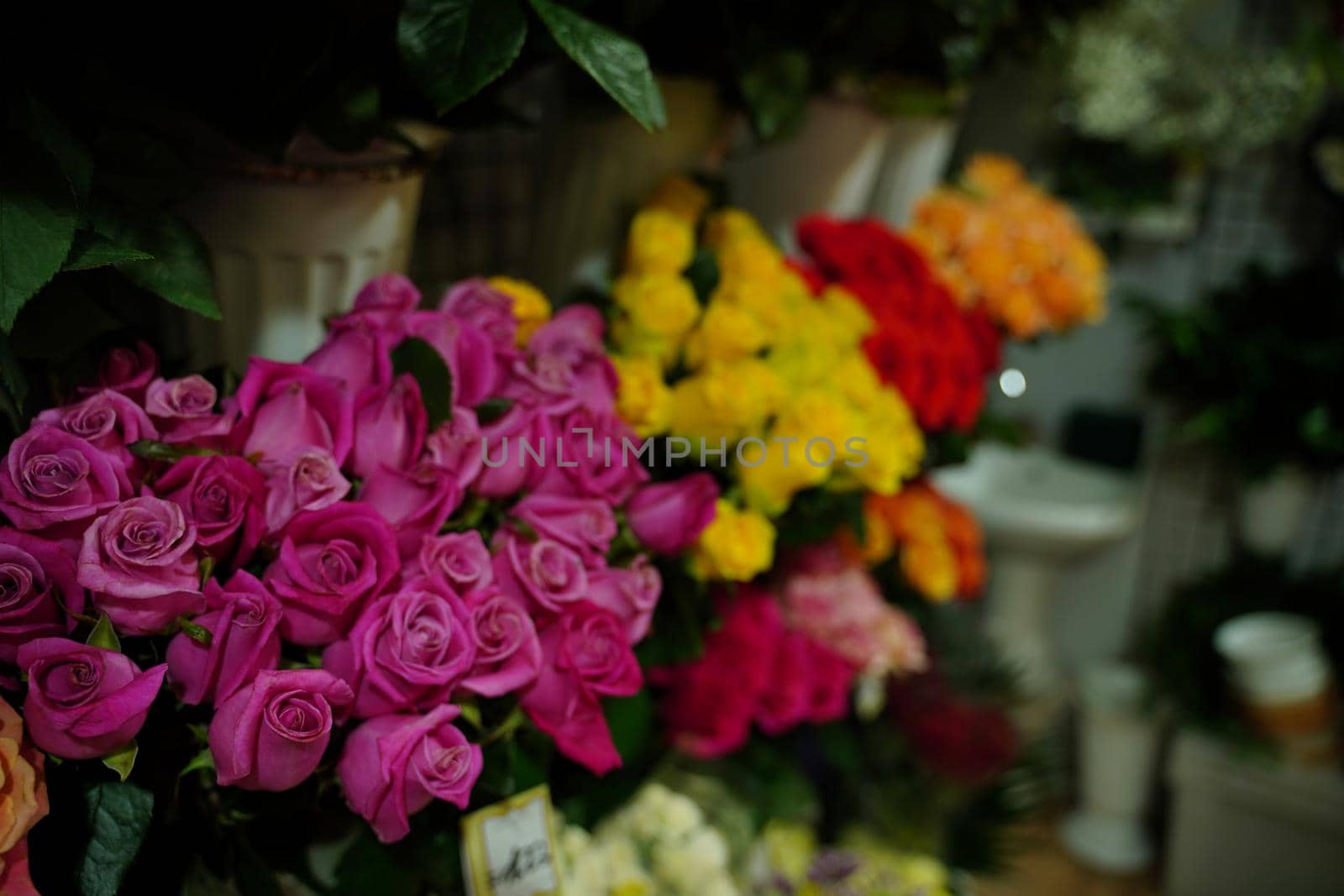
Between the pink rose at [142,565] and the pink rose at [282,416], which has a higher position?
the pink rose at [282,416]

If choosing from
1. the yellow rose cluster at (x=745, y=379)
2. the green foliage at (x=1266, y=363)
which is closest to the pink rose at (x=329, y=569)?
the yellow rose cluster at (x=745, y=379)

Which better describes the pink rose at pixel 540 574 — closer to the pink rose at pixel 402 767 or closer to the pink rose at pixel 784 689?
the pink rose at pixel 402 767

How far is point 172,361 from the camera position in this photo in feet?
1.87

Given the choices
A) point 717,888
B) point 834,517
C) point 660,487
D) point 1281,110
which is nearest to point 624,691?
point 660,487

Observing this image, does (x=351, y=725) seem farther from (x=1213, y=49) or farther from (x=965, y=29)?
(x=1213, y=49)

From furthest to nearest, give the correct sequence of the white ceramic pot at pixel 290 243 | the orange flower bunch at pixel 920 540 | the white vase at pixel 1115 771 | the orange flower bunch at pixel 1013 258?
the white vase at pixel 1115 771
the orange flower bunch at pixel 1013 258
the orange flower bunch at pixel 920 540
the white ceramic pot at pixel 290 243

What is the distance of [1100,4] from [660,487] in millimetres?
840

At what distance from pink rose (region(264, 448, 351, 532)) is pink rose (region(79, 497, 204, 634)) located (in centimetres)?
4

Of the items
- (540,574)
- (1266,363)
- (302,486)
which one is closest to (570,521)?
(540,574)

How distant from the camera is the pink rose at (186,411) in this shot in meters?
0.50

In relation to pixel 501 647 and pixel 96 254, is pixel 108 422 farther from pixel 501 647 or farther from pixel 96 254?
pixel 501 647

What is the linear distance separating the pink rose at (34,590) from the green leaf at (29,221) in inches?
3.5

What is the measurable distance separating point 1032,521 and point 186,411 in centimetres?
225

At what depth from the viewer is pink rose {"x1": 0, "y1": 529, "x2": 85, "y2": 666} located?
429 mm
